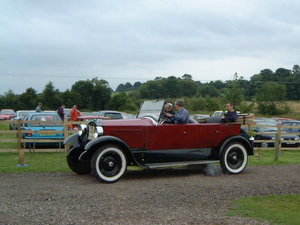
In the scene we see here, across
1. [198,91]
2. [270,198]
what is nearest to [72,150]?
[270,198]

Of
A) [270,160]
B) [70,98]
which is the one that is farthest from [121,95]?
Result: [270,160]

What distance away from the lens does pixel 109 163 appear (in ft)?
23.7

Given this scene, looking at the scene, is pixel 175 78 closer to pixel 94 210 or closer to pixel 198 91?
pixel 198 91

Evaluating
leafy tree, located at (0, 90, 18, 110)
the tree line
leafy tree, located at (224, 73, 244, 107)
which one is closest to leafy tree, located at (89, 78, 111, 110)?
the tree line

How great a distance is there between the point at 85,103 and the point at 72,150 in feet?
174

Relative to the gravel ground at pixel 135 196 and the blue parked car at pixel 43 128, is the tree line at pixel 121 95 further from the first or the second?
the gravel ground at pixel 135 196

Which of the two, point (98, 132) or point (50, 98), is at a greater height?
point (50, 98)

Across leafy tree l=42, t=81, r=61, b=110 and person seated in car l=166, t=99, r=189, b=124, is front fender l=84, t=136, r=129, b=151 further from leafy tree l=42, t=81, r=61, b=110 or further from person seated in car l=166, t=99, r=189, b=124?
leafy tree l=42, t=81, r=61, b=110

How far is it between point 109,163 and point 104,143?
0.40 metres

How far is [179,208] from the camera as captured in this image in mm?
5242

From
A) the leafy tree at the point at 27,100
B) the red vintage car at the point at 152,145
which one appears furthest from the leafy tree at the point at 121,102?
the red vintage car at the point at 152,145

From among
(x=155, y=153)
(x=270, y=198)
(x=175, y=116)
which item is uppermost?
(x=175, y=116)

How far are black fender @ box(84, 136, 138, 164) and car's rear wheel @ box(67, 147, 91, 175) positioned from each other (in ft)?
2.94

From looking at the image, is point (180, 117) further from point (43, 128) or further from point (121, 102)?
point (121, 102)
